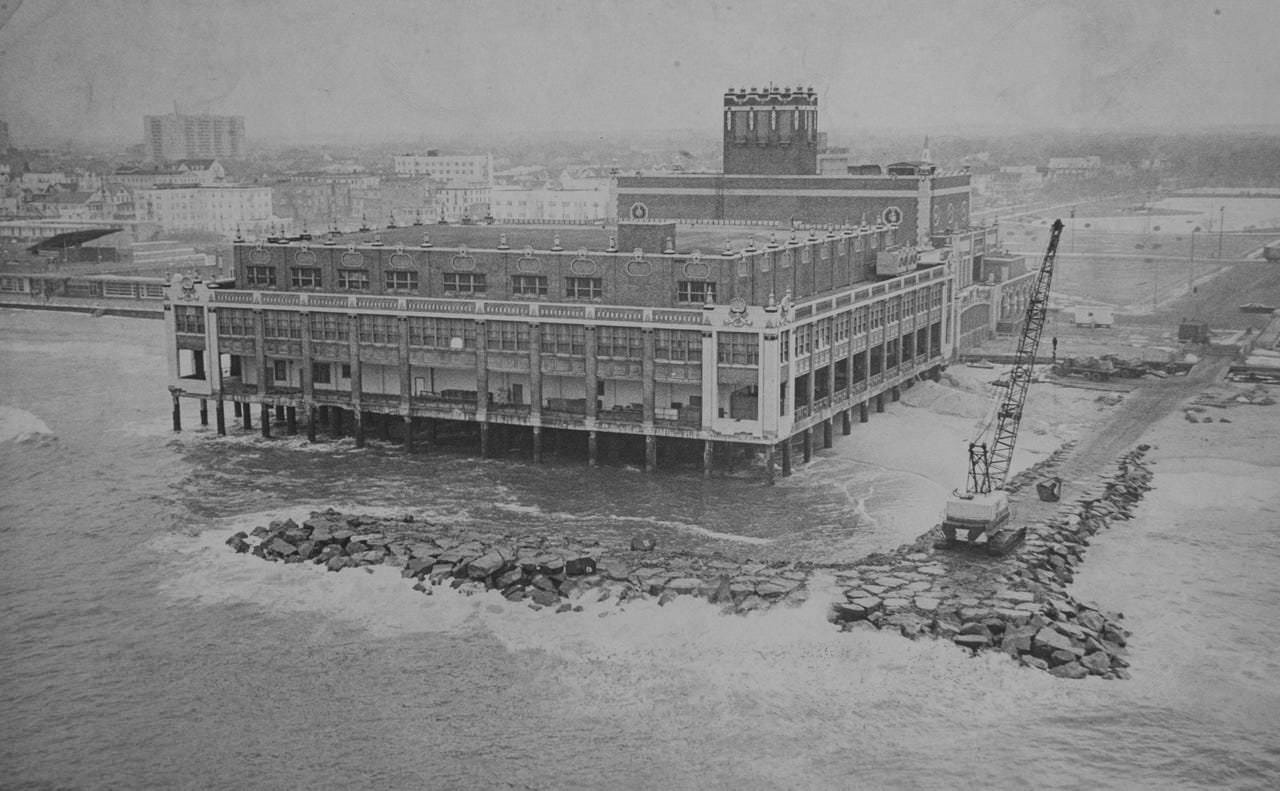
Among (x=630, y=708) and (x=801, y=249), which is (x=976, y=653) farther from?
(x=801, y=249)

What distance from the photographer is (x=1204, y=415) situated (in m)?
99.9

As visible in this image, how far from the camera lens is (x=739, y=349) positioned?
81625 mm

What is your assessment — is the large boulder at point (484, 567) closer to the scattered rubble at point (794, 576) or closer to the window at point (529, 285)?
the scattered rubble at point (794, 576)

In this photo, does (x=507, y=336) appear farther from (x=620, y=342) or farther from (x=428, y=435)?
(x=428, y=435)

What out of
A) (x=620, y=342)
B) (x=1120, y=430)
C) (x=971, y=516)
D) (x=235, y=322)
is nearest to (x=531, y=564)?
(x=971, y=516)

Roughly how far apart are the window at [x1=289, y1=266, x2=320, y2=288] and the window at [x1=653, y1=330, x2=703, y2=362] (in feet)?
91.9

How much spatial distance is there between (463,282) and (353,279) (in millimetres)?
8762

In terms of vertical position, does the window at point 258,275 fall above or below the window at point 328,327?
above

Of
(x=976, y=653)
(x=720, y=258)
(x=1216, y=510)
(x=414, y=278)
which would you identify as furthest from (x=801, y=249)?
(x=976, y=653)

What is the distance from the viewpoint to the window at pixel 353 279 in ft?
317

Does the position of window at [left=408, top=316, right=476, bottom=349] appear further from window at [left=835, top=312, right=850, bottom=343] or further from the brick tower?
the brick tower

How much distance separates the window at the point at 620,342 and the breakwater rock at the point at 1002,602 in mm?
22402

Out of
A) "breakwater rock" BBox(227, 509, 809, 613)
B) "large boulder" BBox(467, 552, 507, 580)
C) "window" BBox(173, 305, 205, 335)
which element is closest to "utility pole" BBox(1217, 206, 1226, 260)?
"breakwater rock" BBox(227, 509, 809, 613)

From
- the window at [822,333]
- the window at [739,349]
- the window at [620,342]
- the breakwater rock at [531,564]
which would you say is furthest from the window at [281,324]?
the window at [822,333]
